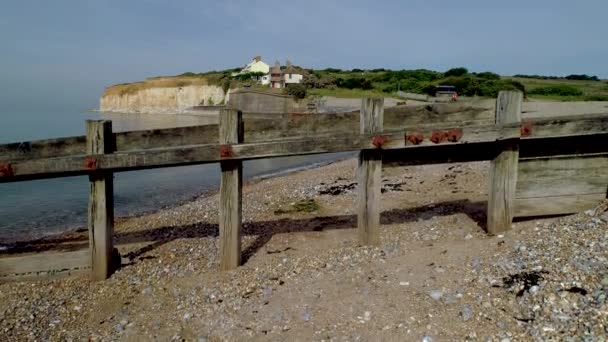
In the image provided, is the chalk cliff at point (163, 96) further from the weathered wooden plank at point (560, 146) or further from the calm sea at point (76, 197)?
the weathered wooden plank at point (560, 146)

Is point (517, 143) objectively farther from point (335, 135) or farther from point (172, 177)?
point (172, 177)

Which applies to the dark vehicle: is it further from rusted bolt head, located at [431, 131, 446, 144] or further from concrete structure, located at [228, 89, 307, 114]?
rusted bolt head, located at [431, 131, 446, 144]

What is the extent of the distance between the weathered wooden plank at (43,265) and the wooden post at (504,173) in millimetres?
6163

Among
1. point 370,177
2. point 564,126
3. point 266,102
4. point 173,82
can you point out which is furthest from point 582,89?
point 173,82

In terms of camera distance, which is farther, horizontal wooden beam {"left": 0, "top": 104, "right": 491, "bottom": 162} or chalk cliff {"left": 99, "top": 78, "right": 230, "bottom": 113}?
chalk cliff {"left": 99, "top": 78, "right": 230, "bottom": 113}

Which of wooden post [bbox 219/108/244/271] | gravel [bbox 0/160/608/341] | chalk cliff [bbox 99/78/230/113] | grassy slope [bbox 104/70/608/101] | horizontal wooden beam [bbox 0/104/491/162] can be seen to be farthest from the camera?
chalk cliff [bbox 99/78/230/113]

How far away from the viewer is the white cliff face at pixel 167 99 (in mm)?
118062

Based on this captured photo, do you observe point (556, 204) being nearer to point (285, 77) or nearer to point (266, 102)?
point (266, 102)

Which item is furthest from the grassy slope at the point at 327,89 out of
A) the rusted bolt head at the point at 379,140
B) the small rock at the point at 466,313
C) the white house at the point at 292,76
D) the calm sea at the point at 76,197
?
the small rock at the point at 466,313

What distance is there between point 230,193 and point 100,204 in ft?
6.20

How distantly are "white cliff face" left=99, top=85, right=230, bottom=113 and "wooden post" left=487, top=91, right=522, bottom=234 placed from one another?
343 ft

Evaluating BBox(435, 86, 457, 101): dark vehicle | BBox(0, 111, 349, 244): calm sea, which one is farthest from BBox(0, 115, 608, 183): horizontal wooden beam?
BBox(435, 86, 457, 101): dark vehicle

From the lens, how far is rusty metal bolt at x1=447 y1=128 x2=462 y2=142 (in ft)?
20.7

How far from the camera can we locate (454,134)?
6324 millimetres
